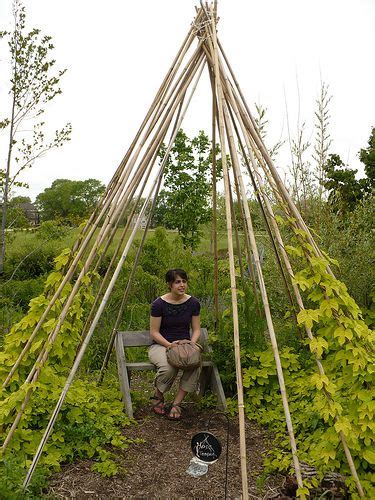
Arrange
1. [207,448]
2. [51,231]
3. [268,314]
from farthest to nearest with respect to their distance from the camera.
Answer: [51,231] → [268,314] → [207,448]

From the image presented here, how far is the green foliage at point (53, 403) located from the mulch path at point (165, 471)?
0.10 metres

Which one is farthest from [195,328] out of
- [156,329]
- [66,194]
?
[66,194]

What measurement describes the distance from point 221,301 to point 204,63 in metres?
3.68

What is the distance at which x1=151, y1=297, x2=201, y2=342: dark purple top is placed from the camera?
4699 millimetres

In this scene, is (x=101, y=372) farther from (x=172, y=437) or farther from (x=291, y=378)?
(x=291, y=378)

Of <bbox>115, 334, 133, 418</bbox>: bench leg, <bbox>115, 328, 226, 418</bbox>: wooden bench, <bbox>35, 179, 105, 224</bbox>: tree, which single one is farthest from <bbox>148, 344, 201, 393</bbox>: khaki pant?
<bbox>35, 179, 105, 224</bbox>: tree

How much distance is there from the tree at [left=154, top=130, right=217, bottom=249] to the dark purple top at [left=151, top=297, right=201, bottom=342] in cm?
456

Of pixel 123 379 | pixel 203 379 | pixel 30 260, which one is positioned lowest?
pixel 203 379

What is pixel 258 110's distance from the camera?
19.0 ft

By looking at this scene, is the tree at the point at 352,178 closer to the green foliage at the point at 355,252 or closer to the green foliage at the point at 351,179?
the green foliage at the point at 351,179

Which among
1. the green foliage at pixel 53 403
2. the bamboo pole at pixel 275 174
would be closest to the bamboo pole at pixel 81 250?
the green foliage at pixel 53 403

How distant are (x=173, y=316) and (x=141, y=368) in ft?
1.61

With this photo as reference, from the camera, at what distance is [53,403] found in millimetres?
3881

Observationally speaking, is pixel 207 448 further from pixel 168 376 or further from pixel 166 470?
pixel 168 376
